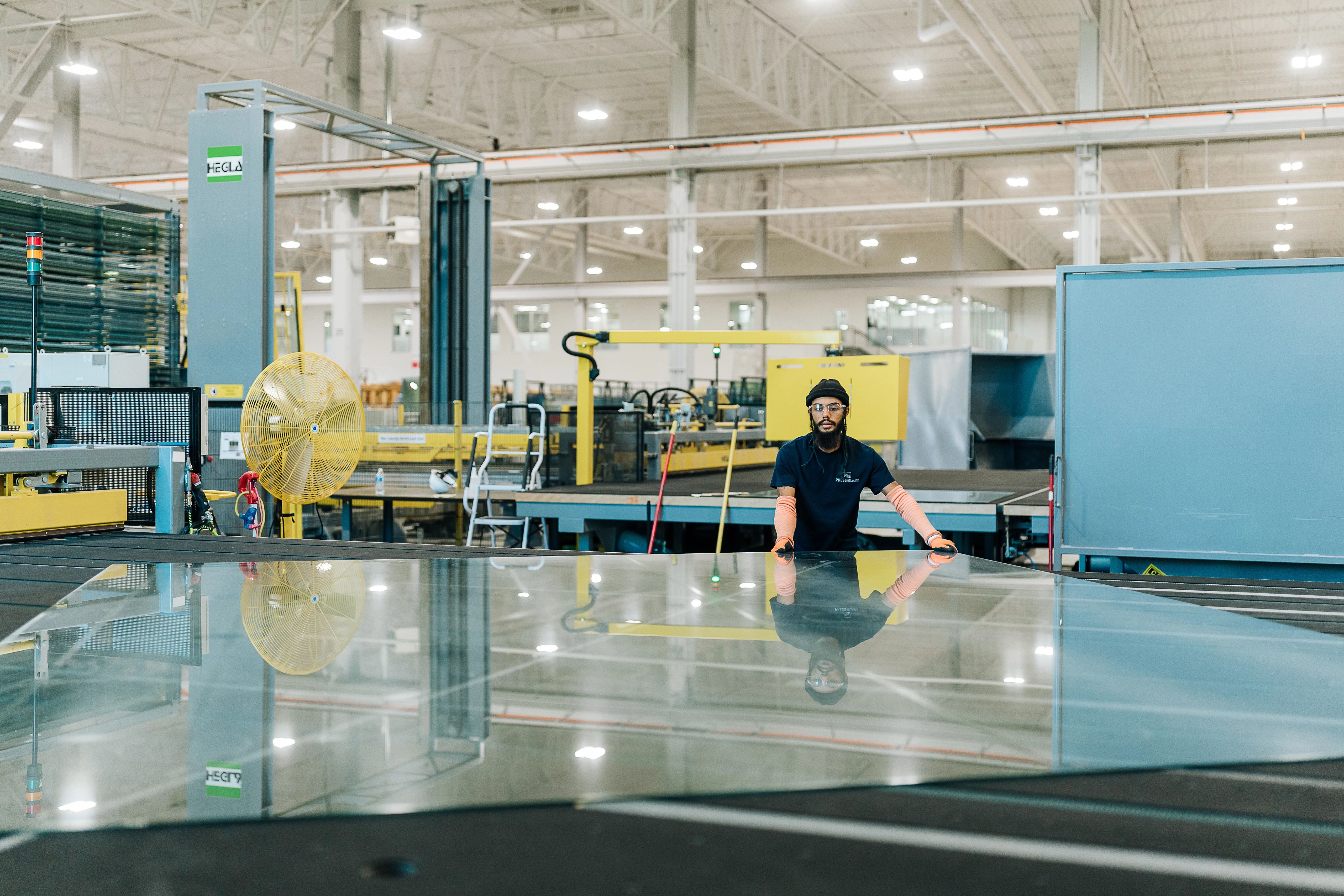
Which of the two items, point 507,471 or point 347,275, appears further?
point 347,275

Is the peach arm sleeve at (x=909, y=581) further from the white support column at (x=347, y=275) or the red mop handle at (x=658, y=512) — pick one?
the white support column at (x=347, y=275)

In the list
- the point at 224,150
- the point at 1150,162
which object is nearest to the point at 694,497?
the point at 224,150

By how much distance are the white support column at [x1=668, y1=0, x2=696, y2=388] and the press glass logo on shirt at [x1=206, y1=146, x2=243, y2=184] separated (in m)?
10.3

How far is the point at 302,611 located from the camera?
281cm

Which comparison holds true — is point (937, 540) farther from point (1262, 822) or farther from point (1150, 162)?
point (1150, 162)

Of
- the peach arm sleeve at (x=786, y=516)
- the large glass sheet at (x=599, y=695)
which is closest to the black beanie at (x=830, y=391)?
the peach arm sleeve at (x=786, y=516)

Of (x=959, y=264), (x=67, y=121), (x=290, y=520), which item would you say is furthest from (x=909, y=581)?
(x=959, y=264)

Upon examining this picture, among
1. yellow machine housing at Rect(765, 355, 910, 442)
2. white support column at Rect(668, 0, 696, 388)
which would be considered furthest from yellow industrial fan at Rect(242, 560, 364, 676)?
white support column at Rect(668, 0, 696, 388)

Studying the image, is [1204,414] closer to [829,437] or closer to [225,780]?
[829,437]

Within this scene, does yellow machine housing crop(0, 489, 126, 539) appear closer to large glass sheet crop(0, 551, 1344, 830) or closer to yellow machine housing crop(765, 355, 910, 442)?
large glass sheet crop(0, 551, 1344, 830)

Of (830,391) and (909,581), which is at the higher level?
(830,391)

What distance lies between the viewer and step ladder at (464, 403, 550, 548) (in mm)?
7863

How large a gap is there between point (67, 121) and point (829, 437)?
18.8m

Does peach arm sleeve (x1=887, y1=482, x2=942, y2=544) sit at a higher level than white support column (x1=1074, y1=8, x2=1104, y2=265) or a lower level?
lower
